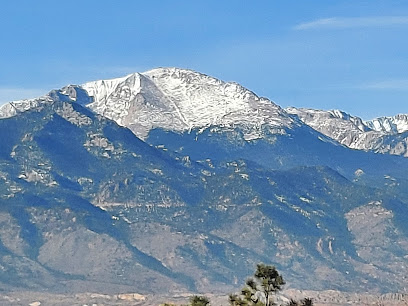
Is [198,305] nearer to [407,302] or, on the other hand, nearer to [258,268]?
[258,268]

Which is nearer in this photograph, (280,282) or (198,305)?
(280,282)

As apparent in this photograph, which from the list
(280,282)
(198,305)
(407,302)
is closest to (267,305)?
(280,282)

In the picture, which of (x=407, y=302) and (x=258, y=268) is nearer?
(x=258, y=268)

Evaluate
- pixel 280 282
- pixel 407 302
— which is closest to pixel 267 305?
pixel 280 282

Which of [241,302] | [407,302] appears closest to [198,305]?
[241,302]

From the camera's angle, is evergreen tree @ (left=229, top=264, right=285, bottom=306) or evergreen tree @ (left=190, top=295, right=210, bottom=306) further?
evergreen tree @ (left=190, top=295, right=210, bottom=306)

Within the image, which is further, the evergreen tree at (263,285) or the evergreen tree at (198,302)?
the evergreen tree at (198,302)

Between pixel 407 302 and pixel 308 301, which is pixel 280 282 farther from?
pixel 407 302

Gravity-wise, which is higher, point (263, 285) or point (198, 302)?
point (263, 285)

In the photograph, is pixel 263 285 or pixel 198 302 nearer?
pixel 263 285

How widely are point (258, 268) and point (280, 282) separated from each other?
5.32 feet

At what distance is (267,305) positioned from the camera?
79.6 m

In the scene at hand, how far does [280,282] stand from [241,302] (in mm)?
3183

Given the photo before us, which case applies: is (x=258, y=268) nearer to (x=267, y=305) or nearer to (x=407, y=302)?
(x=267, y=305)
